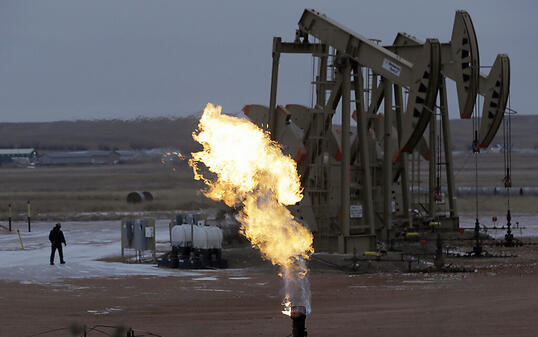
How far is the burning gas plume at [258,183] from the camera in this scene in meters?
19.4

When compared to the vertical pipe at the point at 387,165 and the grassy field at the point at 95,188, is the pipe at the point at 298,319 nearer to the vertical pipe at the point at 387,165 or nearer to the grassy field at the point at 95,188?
the vertical pipe at the point at 387,165

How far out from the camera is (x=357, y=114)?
33.7 metres

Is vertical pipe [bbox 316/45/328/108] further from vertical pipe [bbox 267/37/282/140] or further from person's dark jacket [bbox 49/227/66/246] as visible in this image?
person's dark jacket [bbox 49/227/66/246]

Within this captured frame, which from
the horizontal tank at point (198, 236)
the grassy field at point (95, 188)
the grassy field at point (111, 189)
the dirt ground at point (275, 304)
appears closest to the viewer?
the dirt ground at point (275, 304)

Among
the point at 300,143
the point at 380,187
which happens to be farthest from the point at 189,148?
the point at 380,187

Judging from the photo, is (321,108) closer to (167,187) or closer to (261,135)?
(261,135)

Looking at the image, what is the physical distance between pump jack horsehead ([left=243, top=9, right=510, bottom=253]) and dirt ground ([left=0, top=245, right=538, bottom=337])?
4.38 metres

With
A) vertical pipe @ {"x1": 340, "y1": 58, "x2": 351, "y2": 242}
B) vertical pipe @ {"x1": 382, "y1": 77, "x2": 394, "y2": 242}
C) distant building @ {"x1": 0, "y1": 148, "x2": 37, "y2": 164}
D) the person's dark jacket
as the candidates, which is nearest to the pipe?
vertical pipe @ {"x1": 340, "y1": 58, "x2": 351, "y2": 242}

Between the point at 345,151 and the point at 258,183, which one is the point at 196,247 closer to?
the point at 345,151

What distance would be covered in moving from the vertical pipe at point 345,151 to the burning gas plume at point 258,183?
298 inches

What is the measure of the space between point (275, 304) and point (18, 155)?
4349 inches

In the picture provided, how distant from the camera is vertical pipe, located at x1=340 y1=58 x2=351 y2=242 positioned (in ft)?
107

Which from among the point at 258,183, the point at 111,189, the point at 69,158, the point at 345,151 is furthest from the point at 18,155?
the point at 258,183

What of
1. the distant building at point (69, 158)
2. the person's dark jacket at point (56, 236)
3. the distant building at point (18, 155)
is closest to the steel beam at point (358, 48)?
the person's dark jacket at point (56, 236)
